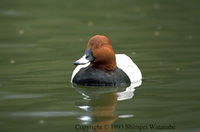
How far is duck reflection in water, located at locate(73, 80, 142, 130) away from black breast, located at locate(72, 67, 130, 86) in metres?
0.12

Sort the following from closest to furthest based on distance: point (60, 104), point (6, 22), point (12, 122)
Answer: point (12, 122)
point (60, 104)
point (6, 22)

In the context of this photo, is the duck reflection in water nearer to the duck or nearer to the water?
the water

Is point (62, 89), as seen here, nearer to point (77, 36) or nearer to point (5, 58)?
point (5, 58)

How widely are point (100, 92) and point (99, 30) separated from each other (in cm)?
622

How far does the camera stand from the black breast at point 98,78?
9125 mm

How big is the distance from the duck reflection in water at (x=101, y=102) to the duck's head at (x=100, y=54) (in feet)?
1.48

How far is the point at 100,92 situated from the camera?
8773 mm

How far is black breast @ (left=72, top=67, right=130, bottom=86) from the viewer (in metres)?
9.12

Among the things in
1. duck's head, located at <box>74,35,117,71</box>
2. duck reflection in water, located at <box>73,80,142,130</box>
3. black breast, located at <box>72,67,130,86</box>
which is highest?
duck's head, located at <box>74,35,117,71</box>

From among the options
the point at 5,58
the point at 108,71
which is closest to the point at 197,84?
the point at 108,71

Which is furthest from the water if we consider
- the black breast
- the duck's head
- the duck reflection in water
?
the duck's head

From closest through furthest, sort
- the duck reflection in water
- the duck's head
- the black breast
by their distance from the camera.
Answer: the duck reflection in water
the duck's head
the black breast

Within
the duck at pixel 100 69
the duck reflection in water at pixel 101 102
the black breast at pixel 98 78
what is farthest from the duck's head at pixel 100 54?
the duck reflection in water at pixel 101 102

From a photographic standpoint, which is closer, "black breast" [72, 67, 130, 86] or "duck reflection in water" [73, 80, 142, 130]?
"duck reflection in water" [73, 80, 142, 130]
